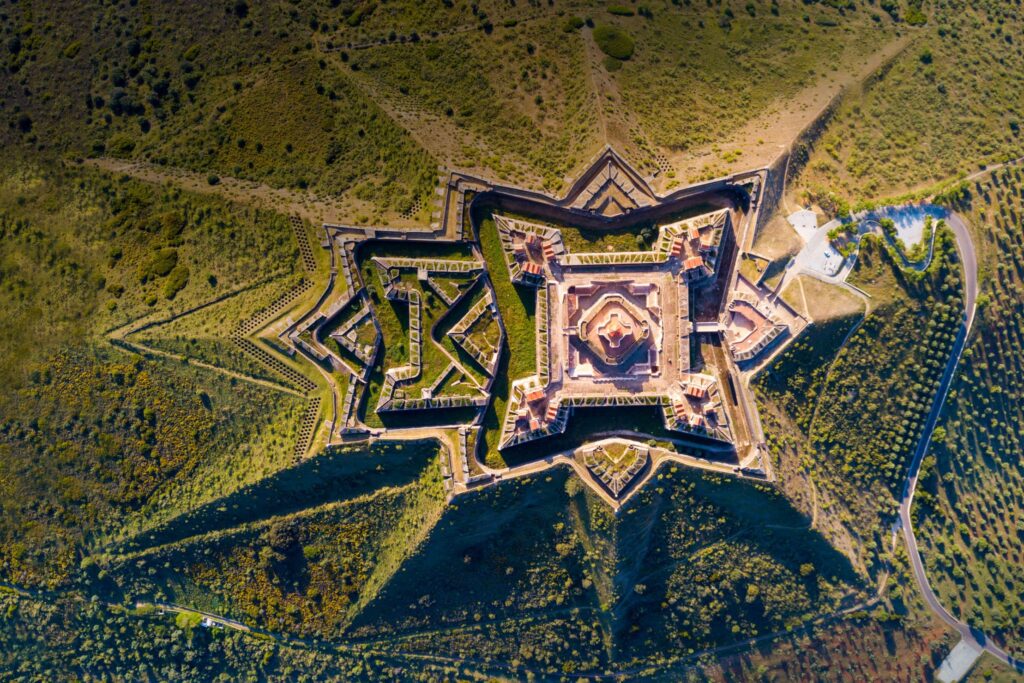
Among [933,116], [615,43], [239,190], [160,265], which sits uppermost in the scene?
[933,116]

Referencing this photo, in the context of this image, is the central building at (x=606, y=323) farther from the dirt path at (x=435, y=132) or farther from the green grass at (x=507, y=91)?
the dirt path at (x=435, y=132)

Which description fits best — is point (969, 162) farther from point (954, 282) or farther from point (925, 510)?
point (925, 510)

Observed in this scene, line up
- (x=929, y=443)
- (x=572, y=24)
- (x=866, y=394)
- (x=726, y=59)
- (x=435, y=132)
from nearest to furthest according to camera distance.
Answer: (x=866, y=394) < (x=929, y=443) < (x=435, y=132) < (x=572, y=24) < (x=726, y=59)

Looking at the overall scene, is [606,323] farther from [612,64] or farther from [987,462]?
[987,462]

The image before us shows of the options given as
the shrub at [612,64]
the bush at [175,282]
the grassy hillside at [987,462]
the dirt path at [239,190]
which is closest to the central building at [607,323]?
the dirt path at [239,190]

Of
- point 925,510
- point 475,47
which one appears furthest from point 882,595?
point 475,47

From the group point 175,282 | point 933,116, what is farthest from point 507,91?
point 933,116

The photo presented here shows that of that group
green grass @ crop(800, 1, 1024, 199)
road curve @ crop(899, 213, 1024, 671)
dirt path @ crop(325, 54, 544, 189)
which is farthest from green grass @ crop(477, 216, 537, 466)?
Answer: road curve @ crop(899, 213, 1024, 671)
